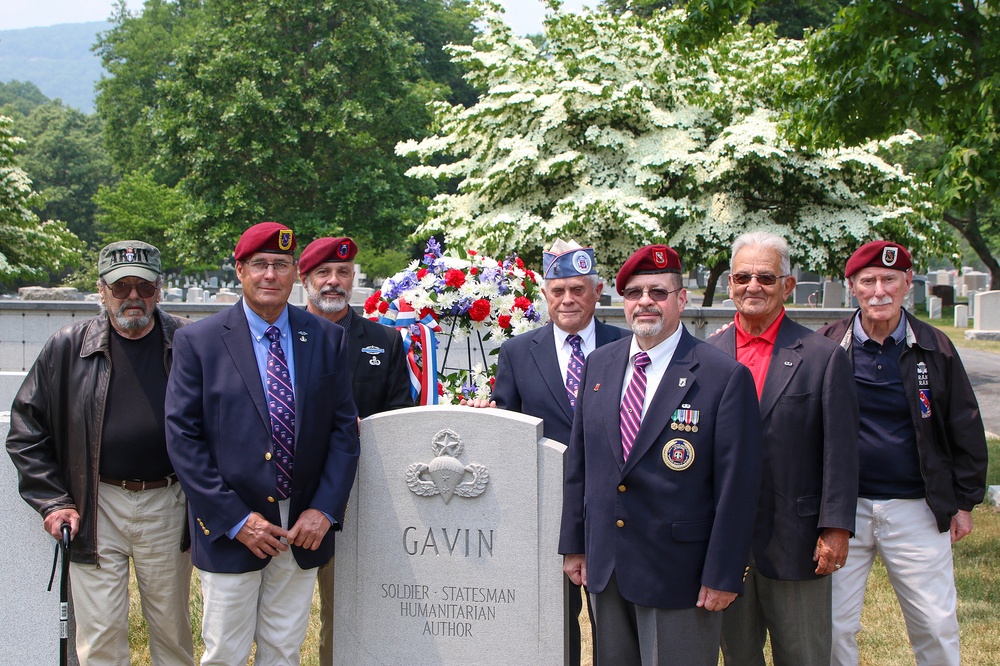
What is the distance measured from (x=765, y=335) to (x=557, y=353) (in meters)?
1.02

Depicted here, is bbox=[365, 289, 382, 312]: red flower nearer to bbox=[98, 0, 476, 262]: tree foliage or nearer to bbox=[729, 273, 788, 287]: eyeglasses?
bbox=[729, 273, 788, 287]: eyeglasses

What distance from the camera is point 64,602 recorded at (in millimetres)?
4059

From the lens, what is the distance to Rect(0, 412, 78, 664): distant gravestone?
4340 millimetres

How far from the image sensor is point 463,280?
18.6 feet

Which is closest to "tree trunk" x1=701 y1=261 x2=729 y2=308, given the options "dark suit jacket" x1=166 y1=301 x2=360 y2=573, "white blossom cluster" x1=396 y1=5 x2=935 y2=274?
"white blossom cluster" x1=396 y1=5 x2=935 y2=274

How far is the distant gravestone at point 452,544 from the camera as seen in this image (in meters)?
4.26

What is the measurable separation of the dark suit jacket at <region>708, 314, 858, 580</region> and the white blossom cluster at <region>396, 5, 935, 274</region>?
9249mm

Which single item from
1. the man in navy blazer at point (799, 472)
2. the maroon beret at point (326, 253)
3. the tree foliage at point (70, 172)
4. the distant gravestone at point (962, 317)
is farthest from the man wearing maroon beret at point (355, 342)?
the tree foliage at point (70, 172)

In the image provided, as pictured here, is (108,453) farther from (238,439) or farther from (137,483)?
(238,439)

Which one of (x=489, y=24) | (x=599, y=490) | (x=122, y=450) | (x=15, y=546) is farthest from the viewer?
(x=489, y=24)

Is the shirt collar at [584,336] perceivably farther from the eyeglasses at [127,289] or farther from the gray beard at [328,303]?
the eyeglasses at [127,289]

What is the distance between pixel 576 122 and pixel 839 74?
7.33m

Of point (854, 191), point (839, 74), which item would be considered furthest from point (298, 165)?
point (839, 74)

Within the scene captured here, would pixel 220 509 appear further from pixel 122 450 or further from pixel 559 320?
pixel 559 320
